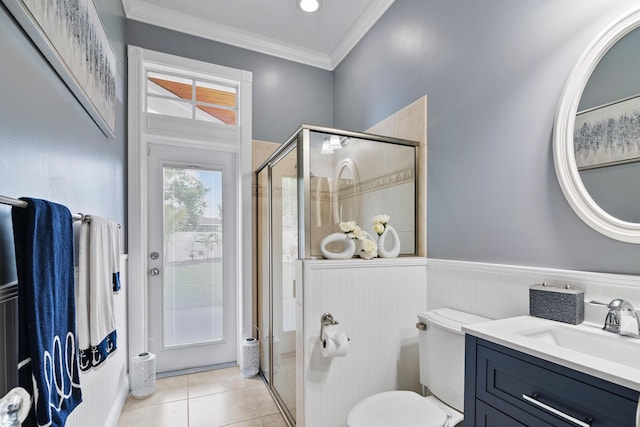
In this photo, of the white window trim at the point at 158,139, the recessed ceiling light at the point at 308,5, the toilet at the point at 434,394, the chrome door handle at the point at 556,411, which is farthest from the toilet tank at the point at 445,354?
the recessed ceiling light at the point at 308,5

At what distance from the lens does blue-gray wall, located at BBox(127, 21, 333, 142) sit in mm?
2616

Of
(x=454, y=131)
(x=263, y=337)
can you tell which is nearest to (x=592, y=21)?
(x=454, y=131)

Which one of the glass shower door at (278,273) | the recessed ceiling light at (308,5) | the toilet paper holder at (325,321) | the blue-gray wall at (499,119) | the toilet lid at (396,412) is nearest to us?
the blue-gray wall at (499,119)

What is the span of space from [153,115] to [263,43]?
1.19 meters

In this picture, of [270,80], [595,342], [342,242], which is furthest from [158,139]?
[595,342]

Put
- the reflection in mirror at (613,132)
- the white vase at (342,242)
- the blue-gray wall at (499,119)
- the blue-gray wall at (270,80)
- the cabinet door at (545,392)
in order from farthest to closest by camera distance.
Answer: the blue-gray wall at (270,80)
the white vase at (342,242)
the blue-gray wall at (499,119)
the reflection in mirror at (613,132)
the cabinet door at (545,392)

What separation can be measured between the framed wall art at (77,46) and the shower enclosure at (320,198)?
40.0 inches

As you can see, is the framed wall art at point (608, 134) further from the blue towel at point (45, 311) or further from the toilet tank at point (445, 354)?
the blue towel at point (45, 311)

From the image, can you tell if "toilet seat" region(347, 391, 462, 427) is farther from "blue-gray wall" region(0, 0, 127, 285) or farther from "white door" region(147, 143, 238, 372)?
"white door" region(147, 143, 238, 372)

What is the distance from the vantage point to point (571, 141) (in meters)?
1.22

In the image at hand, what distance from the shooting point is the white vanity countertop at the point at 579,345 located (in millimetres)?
757

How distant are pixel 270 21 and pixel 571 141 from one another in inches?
94.6

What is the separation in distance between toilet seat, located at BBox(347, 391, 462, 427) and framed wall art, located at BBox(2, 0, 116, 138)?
1.79 m

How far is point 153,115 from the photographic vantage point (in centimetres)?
259
